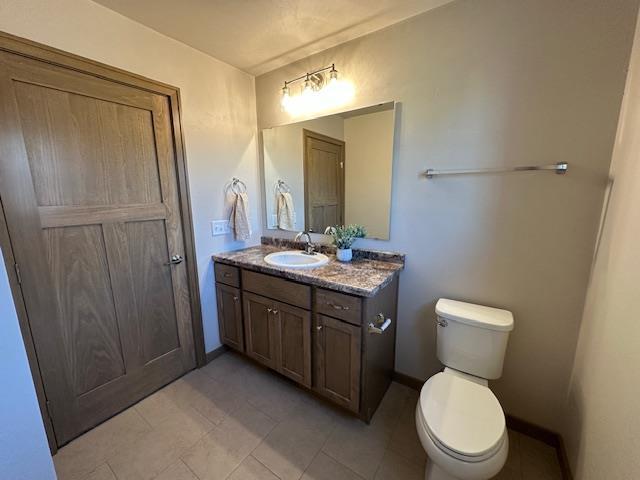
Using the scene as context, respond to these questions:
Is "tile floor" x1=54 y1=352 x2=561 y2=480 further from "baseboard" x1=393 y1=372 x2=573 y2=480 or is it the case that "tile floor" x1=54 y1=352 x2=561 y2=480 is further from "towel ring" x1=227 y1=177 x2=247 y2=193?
"towel ring" x1=227 y1=177 x2=247 y2=193

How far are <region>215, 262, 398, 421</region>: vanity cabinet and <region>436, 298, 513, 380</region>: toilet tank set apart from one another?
0.33 meters

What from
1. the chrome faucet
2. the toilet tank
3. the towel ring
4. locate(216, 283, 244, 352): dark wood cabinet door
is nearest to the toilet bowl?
the toilet tank

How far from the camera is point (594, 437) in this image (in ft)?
3.32

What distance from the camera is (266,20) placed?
59.2 inches

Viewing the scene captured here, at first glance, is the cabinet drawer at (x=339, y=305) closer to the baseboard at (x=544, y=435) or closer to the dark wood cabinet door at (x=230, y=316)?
the dark wood cabinet door at (x=230, y=316)

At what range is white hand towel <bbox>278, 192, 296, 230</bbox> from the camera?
2.23 m

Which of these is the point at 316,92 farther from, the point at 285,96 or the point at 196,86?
the point at 196,86

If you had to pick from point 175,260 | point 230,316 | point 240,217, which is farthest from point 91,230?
point 230,316

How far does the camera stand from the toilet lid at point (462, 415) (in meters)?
0.98

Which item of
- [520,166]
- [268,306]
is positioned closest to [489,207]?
[520,166]

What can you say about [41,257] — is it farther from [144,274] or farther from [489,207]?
[489,207]

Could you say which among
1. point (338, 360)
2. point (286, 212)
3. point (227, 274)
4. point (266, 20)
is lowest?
point (338, 360)

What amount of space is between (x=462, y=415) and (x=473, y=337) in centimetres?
40

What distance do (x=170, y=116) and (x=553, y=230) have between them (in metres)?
2.31
